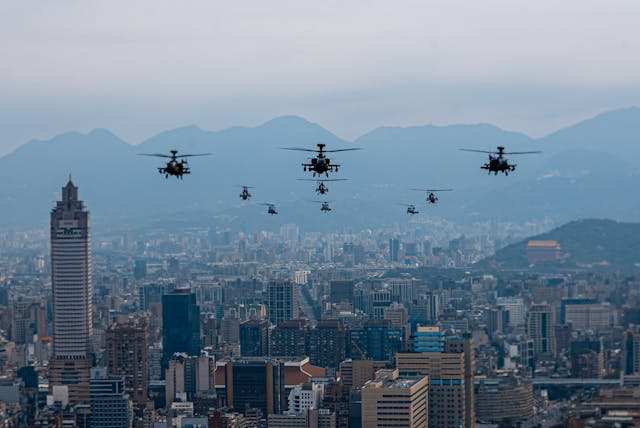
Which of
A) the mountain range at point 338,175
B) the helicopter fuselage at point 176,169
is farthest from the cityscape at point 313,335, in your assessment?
the helicopter fuselage at point 176,169

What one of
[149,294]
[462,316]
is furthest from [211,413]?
[149,294]

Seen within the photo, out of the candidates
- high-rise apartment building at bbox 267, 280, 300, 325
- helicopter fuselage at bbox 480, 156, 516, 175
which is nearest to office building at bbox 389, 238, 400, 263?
high-rise apartment building at bbox 267, 280, 300, 325

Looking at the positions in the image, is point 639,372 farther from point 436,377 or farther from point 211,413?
point 211,413

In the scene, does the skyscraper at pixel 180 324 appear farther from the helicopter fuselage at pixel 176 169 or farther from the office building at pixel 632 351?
the helicopter fuselage at pixel 176 169

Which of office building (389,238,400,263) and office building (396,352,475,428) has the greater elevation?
office building (389,238,400,263)

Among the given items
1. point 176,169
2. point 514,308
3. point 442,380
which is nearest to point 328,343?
point 514,308

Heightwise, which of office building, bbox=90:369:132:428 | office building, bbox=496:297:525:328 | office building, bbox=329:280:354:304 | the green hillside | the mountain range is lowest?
office building, bbox=90:369:132:428

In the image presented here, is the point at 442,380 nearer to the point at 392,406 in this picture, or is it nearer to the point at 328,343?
the point at 392,406

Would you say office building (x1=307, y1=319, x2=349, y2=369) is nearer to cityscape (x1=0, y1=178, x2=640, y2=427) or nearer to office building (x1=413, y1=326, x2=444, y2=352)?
cityscape (x1=0, y1=178, x2=640, y2=427)
